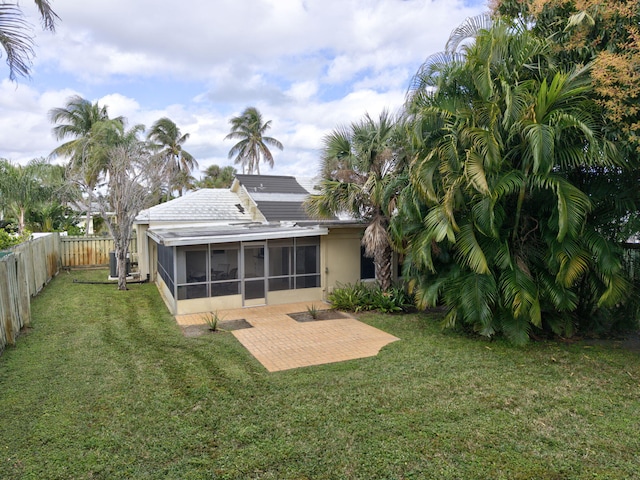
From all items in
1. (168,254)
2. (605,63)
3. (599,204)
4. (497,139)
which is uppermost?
(605,63)

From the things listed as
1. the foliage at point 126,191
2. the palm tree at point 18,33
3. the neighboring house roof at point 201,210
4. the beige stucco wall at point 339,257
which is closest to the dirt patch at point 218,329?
the beige stucco wall at point 339,257

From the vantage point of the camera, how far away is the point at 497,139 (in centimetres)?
751

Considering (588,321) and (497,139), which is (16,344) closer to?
(497,139)

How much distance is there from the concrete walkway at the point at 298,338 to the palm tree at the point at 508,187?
1.84 meters

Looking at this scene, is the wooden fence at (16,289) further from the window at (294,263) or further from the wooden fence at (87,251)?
the wooden fence at (87,251)

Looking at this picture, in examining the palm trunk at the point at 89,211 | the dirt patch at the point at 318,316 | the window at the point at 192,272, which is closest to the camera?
the dirt patch at the point at 318,316

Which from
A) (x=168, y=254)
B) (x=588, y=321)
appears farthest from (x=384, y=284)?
(x=168, y=254)

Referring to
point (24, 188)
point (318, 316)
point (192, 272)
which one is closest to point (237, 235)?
point (192, 272)

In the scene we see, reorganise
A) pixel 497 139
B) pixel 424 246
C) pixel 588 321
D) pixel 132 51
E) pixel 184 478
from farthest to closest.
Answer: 1. pixel 132 51
2. pixel 588 321
3. pixel 424 246
4. pixel 497 139
5. pixel 184 478

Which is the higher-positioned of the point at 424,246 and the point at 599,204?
the point at 599,204

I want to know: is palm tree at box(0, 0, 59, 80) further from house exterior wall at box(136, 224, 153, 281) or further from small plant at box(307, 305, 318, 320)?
house exterior wall at box(136, 224, 153, 281)

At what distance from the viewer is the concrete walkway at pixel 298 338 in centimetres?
770

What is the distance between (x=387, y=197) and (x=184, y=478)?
7.67m

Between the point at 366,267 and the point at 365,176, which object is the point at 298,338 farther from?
the point at 366,267
